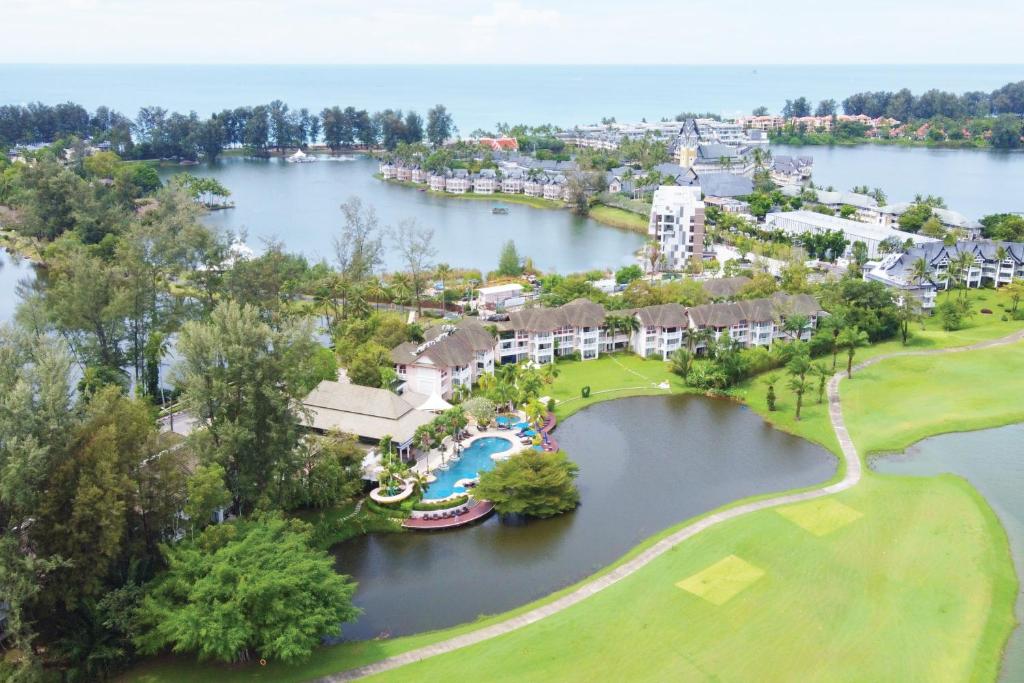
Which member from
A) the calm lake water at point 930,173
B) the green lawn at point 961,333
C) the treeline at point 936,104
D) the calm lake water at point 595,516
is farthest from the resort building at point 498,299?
the treeline at point 936,104

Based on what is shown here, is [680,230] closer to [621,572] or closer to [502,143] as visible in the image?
[621,572]

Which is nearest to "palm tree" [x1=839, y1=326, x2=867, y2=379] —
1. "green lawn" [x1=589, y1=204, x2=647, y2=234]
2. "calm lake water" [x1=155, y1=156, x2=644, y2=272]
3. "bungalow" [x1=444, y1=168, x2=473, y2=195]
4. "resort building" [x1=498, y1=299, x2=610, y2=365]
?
"resort building" [x1=498, y1=299, x2=610, y2=365]

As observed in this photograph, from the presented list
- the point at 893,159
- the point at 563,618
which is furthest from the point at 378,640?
the point at 893,159

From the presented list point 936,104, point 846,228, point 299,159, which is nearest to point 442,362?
point 846,228

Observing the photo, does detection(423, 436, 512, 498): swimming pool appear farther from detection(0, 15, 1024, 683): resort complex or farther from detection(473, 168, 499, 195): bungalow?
detection(473, 168, 499, 195): bungalow

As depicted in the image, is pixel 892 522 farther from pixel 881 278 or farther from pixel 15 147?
pixel 15 147

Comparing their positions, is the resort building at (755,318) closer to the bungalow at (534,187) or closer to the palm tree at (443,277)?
the palm tree at (443,277)
